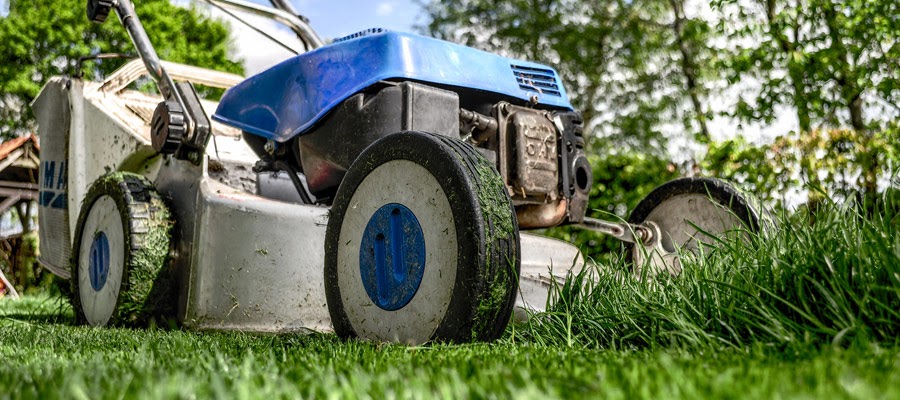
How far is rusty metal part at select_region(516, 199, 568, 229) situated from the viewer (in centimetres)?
272

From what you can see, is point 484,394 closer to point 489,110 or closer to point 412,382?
point 412,382

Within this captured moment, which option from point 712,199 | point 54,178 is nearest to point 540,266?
point 712,199

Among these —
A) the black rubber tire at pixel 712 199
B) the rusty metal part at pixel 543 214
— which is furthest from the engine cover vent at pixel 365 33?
the black rubber tire at pixel 712 199

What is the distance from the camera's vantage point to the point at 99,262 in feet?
9.74

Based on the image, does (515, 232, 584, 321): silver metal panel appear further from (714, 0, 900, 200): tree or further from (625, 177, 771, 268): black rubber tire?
(714, 0, 900, 200): tree

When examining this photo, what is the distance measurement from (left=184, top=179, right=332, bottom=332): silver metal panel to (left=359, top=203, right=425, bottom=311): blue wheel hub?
697 mm

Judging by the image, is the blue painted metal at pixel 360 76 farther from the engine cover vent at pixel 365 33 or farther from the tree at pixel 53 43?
the tree at pixel 53 43

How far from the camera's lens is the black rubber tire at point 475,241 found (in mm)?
1670

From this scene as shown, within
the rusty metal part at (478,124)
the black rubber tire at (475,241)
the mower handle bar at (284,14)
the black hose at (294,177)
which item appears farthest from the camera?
the mower handle bar at (284,14)

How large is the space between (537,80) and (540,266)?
650 mm

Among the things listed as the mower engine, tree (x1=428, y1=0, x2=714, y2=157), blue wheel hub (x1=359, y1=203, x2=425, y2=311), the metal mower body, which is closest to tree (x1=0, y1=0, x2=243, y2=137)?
tree (x1=428, y1=0, x2=714, y2=157)

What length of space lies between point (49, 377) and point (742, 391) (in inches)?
36.5

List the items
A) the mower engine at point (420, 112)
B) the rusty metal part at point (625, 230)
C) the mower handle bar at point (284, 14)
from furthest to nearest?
the mower handle bar at point (284, 14), the rusty metal part at point (625, 230), the mower engine at point (420, 112)

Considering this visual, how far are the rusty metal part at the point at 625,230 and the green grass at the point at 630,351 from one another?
0.73 meters
